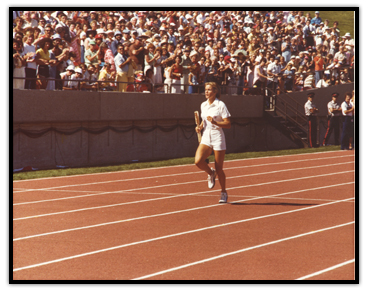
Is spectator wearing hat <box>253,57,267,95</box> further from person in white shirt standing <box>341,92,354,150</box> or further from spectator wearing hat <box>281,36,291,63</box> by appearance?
person in white shirt standing <box>341,92,354,150</box>

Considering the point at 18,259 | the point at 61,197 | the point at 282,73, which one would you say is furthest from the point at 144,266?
the point at 282,73

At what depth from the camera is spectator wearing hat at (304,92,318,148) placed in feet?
86.1

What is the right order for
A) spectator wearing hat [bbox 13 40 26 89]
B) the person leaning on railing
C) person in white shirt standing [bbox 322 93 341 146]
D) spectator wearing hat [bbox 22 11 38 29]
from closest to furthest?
spectator wearing hat [bbox 13 40 26 89], spectator wearing hat [bbox 22 11 38 29], the person leaning on railing, person in white shirt standing [bbox 322 93 341 146]

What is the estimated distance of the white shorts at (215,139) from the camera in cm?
1090

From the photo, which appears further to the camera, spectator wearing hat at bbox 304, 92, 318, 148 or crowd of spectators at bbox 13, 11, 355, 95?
spectator wearing hat at bbox 304, 92, 318, 148

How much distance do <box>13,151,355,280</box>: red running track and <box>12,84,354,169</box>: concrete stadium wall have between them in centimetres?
302

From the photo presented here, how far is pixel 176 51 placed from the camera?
2056cm

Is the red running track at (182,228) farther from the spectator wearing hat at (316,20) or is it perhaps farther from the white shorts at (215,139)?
the spectator wearing hat at (316,20)

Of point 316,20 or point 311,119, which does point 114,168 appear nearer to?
point 311,119

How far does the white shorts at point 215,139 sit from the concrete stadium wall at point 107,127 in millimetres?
7673

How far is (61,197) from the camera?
1234 cm

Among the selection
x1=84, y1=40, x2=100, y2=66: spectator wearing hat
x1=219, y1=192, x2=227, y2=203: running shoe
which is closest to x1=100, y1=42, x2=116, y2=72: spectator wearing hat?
x1=84, y1=40, x2=100, y2=66: spectator wearing hat

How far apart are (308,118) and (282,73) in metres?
2.04

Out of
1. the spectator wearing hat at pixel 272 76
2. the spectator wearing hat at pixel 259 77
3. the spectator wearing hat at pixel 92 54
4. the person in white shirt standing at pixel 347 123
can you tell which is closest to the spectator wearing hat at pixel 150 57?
the spectator wearing hat at pixel 92 54
